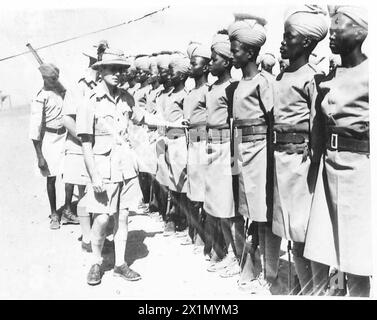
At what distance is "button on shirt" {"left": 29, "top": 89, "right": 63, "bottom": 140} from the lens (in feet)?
19.2

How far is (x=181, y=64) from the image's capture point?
17.9ft

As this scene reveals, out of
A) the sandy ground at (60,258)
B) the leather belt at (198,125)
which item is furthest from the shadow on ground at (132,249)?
the leather belt at (198,125)

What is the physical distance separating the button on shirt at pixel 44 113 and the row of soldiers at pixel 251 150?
18mm

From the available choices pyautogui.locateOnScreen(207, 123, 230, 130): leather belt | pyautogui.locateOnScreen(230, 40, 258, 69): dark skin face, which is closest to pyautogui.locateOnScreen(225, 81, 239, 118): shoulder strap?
pyautogui.locateOnScreen(207, 123, 230, 130): leather belt

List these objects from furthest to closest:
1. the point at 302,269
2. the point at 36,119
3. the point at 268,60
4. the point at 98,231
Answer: the point at 36,119
the point at 268,60
the point at 98,231
the point at 302,269

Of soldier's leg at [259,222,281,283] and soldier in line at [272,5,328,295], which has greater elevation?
soldier in line at [272,5,328,295]

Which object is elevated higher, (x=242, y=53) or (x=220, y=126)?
(x=242, y=53)

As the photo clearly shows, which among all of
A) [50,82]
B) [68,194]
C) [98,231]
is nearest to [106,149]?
[98,231]

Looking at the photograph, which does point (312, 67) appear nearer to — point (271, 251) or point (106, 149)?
point (271, 251)

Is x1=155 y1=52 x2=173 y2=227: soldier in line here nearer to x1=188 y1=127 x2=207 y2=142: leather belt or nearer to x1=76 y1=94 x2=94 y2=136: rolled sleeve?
x1=188 y1=127 x2=207 y2=142: leather belt

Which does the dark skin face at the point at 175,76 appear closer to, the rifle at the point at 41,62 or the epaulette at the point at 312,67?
the rifle at the point at 41,62

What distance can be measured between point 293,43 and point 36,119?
3870 mm

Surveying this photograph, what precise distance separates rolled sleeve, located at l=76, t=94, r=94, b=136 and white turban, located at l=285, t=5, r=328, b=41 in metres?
1.92
